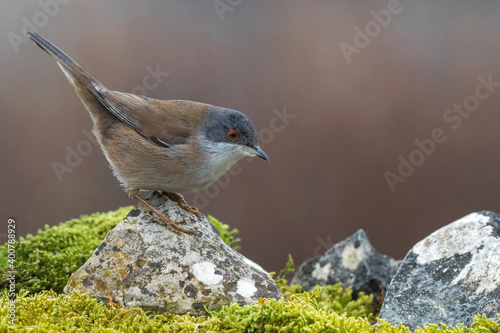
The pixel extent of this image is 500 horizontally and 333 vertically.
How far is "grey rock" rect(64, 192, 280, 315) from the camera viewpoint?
2.75 metres

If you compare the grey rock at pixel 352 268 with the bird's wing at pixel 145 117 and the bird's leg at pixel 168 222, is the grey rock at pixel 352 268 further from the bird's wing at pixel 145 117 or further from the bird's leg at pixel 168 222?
the bird's wing at pixel 145 117

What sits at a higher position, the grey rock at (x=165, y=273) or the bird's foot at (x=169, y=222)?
the bird's foot at (x=169, y=222)

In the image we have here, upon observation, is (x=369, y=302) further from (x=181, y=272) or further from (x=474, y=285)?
(x=181, y=272)

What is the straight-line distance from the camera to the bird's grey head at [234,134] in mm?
3457

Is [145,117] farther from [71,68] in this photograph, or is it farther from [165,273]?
[165,273]

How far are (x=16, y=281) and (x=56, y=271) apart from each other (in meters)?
0.27

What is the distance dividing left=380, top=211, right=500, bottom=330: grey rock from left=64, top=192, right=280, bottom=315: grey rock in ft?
2.76

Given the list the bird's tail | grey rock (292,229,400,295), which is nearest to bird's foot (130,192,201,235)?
the bird's tail

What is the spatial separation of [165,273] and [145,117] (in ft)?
4.22

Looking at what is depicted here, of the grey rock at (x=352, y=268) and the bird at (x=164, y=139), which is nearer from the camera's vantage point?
the bird at (x=164, y=139)

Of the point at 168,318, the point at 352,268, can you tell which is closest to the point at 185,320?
the point at 168,318

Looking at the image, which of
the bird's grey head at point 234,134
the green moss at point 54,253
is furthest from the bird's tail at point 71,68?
the green moss at point 54,253

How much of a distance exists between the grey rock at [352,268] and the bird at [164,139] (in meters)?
1.31

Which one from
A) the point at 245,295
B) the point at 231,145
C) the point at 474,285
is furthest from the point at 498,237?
the point at 231,145
